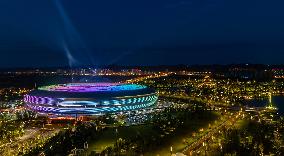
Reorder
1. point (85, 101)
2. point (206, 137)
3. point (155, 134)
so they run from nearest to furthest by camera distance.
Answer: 1. point (206, 137)
2. point (155, 134)
3. point (85, 101)

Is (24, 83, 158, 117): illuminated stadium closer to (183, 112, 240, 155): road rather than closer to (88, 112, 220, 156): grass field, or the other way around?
(88, 112, 220, 156): grass field

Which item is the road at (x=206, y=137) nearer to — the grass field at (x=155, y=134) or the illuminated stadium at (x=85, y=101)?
the grass field at (x=155, y=134)

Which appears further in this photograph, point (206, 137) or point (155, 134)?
point (155, 134)

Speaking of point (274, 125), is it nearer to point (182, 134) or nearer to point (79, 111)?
point (182, 134)

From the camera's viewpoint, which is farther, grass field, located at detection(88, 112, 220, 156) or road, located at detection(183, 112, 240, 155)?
grass field, located at detection(88, 112, 220, 156)

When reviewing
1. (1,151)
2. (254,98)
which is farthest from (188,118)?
(254,98)

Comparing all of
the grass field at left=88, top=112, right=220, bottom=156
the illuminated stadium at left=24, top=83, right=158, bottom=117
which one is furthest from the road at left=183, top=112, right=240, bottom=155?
the illuminated stadium at left=24, top=83, right=158, bottom=117

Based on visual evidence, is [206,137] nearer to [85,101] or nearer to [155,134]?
[155,134]

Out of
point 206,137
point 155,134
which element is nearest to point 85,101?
point 155,134
